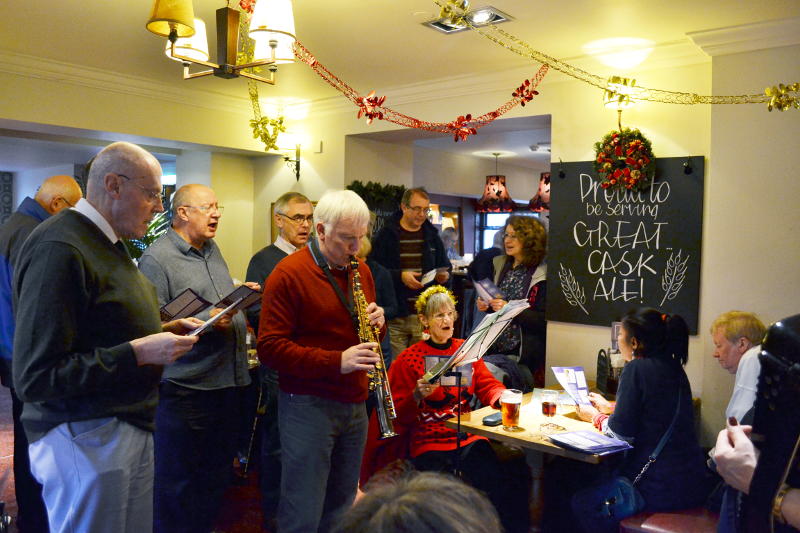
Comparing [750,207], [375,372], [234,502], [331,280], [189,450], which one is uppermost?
[750,207]

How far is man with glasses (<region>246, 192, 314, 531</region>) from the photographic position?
3.21m

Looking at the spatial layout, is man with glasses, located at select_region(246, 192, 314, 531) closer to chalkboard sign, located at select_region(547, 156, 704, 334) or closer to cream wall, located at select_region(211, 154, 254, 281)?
chalkboard sign, located at select_region(547, 156, 704, 334)

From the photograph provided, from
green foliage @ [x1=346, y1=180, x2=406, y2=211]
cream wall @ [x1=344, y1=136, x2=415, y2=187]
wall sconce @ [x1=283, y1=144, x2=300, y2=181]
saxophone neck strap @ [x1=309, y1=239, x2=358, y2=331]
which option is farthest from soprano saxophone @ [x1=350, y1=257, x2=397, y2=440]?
wall sconce @ [x1=283, y1=144, x2=300, y2=181]

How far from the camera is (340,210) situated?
2178 mm

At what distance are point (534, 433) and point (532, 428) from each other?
0.07 metres

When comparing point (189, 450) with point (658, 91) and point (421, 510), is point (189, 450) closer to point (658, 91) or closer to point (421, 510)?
point (421, 510)

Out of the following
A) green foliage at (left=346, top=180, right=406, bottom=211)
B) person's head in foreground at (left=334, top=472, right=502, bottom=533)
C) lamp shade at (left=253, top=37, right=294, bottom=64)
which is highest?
lamp shade at (left=253, top=37, right=294, bottom=64)

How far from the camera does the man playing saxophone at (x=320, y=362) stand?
6.95 ft

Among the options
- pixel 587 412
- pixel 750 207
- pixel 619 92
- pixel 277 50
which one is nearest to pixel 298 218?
pixel 277 50

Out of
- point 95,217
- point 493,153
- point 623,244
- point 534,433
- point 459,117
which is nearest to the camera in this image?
point 95,217

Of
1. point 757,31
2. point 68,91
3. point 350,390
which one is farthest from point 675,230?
point 68,91

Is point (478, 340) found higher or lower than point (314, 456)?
higher

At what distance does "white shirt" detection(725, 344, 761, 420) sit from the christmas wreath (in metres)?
1.49

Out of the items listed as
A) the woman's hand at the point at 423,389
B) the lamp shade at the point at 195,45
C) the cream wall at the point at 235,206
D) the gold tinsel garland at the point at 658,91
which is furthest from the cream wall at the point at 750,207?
the cream wall at the point at 235,206
